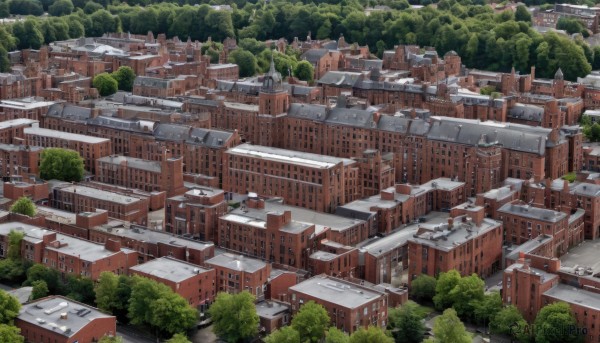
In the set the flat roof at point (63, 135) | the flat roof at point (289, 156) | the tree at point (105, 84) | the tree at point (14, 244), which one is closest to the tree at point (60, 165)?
the flat roof at point (63, 135)

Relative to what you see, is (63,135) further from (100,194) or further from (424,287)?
(424,287)

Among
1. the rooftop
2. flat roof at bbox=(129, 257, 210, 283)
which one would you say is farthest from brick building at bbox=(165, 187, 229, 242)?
the rooftop

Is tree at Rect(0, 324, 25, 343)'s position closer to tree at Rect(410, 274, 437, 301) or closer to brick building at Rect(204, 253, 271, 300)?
brick building at Rect(204, 253, 271, 300)

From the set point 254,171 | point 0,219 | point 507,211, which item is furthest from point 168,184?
point 507,211

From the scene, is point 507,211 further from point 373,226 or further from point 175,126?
point 175,126

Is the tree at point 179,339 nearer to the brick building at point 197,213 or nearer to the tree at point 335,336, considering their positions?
the tree at point 335,336

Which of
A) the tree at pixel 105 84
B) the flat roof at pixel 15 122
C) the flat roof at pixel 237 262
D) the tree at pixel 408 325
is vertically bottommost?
the tree at pixel 408 325
